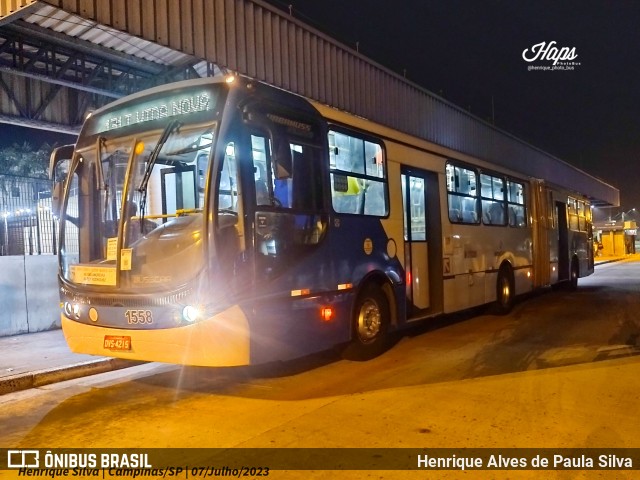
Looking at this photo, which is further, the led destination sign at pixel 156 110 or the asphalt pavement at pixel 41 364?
the asphalt pavement at pixel 41 364

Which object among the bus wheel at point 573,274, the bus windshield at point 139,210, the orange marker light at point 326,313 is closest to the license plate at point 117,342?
the bus windshield at point 139,210

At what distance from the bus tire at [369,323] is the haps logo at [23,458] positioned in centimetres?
406

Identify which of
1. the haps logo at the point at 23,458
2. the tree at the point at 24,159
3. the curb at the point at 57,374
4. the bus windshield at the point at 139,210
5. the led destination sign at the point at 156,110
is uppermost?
the tree at the point at 24,159

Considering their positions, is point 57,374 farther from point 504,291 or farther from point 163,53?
point 504,291

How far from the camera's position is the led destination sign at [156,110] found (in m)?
6.09

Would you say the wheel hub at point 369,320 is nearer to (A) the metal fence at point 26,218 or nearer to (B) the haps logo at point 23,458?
(B) the haps logo at point 23,458

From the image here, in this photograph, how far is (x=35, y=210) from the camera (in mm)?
11266

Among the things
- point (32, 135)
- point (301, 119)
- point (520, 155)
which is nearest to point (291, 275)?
point (301, 119)

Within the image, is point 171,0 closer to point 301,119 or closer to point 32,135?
point 301,119

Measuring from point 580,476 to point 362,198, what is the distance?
4599mm

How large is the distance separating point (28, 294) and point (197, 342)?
21.6ft

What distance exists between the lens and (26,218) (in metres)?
11.2

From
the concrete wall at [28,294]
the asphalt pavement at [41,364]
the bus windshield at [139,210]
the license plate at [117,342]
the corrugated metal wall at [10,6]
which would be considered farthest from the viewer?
the concrete wall at [28,294]

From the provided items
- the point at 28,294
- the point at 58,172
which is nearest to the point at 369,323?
the point at 58,172
